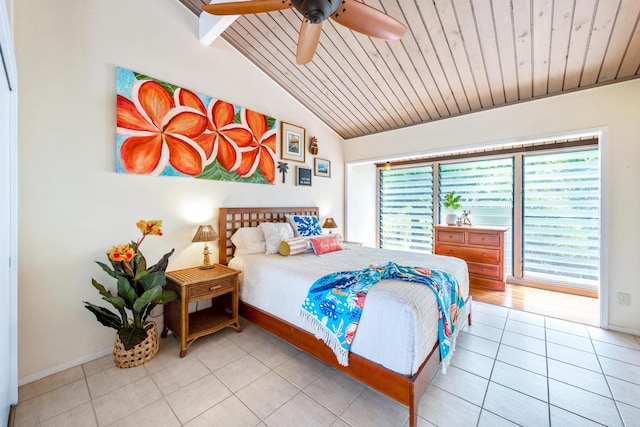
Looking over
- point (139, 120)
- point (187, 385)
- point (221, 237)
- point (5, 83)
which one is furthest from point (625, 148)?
point (5, 83)

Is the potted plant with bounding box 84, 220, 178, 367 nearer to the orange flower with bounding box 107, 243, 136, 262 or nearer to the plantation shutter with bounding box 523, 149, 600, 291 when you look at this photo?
the orange flower with bounding box 107, 243, 136, 262

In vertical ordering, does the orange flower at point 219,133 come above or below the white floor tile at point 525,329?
above

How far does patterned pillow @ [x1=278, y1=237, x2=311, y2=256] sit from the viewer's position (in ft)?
9.47

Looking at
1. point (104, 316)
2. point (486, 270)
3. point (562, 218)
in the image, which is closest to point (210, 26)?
point (104, 316)

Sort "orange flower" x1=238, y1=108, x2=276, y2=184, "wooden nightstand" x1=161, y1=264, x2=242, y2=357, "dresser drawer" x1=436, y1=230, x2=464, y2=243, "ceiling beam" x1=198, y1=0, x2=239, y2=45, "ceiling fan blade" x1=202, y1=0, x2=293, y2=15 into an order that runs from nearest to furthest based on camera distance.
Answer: "ceiling fan blade" x1=202, y1=0, x2=293, y2=15, "wooden nightstand" x1=161, y1=264, x2=242, y2=357, "ceiling beam" x1=198, y1=0, x2=239, y2=45, "orange flower" x1=238, y1=108, x2=276, y2=184, "dresser drawer" x1=436, y1=230, x2=464, y2=243

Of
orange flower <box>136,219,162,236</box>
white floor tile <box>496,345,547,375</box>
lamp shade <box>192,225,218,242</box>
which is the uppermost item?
orange flower <box>136,219,162,236</box>

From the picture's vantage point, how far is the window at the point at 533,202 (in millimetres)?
3682

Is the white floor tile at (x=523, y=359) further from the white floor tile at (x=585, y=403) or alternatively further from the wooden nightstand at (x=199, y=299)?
the wooden nightstand at (x=199, y=299)

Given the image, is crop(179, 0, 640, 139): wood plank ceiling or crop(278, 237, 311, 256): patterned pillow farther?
crop(278, 237, 311, 256): patterned pillow

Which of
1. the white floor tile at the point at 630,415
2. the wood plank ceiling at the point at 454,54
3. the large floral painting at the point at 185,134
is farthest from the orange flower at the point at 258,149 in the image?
the white floor tile at the point at 630,415

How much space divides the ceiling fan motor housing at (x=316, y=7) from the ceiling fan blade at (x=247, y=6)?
0.15m

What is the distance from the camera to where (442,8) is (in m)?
2.19

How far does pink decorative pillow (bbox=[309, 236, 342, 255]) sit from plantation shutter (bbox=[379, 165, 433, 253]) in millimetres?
2523

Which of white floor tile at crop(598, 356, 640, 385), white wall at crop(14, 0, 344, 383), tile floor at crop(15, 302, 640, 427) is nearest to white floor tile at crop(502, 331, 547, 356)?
Answer: tile floor at crop(15, 302, 640, 427)
